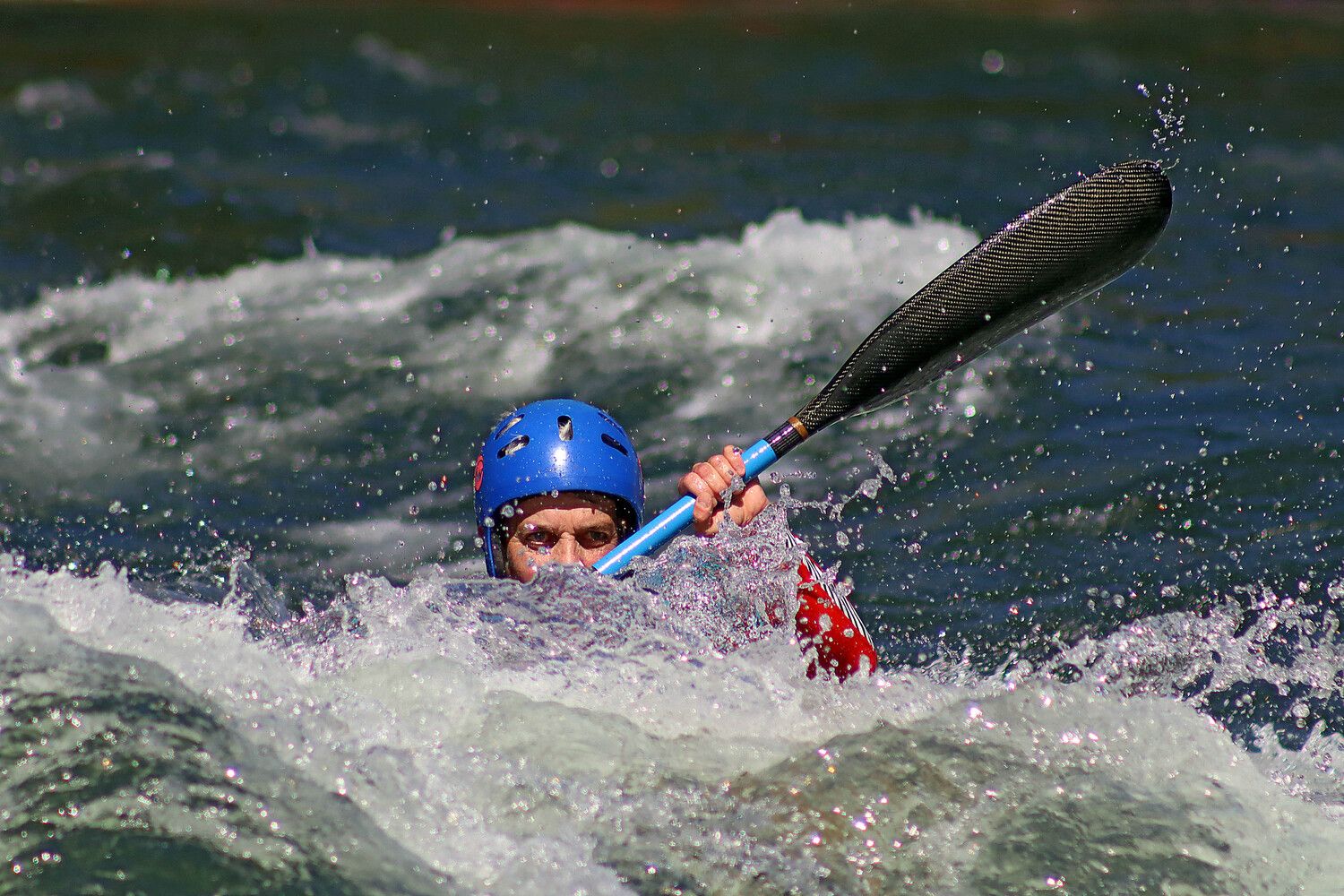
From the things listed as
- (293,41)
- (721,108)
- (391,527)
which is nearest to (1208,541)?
(391,527)

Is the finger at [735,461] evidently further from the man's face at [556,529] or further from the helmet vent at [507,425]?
the helmet vent at [507,425]

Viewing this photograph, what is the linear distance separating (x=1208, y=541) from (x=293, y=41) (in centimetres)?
1205

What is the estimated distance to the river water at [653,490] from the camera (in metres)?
3.44

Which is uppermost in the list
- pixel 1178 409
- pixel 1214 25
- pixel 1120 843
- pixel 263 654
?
pixel 1214 25

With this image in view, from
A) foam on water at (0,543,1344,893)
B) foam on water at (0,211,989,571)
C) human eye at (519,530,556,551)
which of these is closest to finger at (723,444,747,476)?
foam on water at (0,543,1344,893)

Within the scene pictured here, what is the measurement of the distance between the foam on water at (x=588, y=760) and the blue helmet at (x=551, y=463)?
31 centimetres

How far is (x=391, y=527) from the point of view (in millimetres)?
5887

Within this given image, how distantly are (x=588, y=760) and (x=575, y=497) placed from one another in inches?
38.5

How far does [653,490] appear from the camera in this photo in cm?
617

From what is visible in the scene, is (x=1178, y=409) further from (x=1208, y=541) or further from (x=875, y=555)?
(x=875, y=555)

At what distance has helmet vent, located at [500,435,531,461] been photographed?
14.5 ft

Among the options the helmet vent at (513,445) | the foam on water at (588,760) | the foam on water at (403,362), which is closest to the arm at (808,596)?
the foam on water at (588,760)

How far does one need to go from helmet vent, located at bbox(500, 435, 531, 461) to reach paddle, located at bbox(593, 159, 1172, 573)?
26.1 inches

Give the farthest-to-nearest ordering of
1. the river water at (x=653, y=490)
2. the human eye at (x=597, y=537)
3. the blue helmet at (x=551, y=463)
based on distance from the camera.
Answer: the human eye at (x=597, y=537) → the blue helmet at (x=551, y=463) → the river water at (x=653, y=490)
